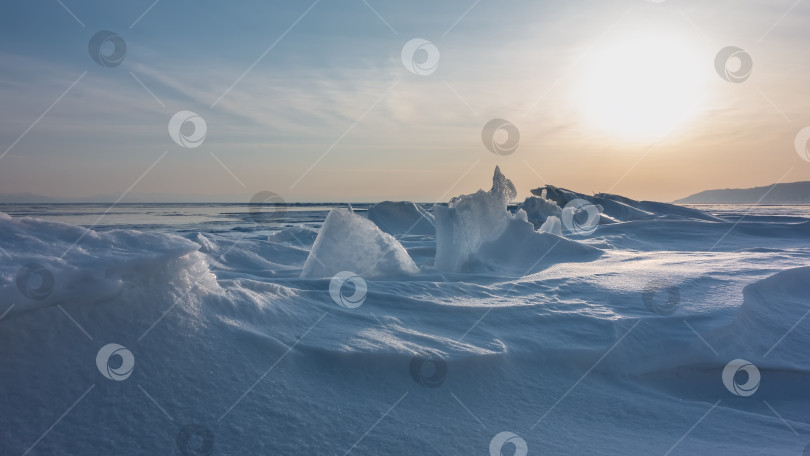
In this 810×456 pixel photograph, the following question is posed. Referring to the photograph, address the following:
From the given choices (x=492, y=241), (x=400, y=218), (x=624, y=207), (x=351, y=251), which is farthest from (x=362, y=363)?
(x=624, y=207)

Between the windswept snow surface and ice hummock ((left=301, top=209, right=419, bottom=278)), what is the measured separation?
2.15 ft

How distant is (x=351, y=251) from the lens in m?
4.75

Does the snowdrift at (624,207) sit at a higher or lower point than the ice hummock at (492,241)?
higher

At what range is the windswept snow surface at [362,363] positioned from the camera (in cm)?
175

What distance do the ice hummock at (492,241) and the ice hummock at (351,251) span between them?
40.5 inches

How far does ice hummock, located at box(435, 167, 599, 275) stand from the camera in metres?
5.89

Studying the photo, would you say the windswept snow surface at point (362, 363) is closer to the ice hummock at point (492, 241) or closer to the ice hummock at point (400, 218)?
the ice hummock at point (492, 241)

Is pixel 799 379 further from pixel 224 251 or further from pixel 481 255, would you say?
pixel 224 251

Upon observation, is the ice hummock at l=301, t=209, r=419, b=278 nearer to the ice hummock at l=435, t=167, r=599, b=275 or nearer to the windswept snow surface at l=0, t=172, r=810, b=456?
the windswept snow surface at l=0, t=172, r=810, b=456

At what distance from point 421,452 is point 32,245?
189cm

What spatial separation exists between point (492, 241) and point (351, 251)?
95.3 inches

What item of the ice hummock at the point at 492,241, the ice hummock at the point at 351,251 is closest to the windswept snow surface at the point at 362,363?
the ice hummock at the point at 351,251

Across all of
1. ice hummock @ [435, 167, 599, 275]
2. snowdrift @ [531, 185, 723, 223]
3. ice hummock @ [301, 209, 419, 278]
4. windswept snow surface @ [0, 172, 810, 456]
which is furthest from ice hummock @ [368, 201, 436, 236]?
windswept snow surface @ [0, 172, 810, 456]

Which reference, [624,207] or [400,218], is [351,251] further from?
[624,207]
